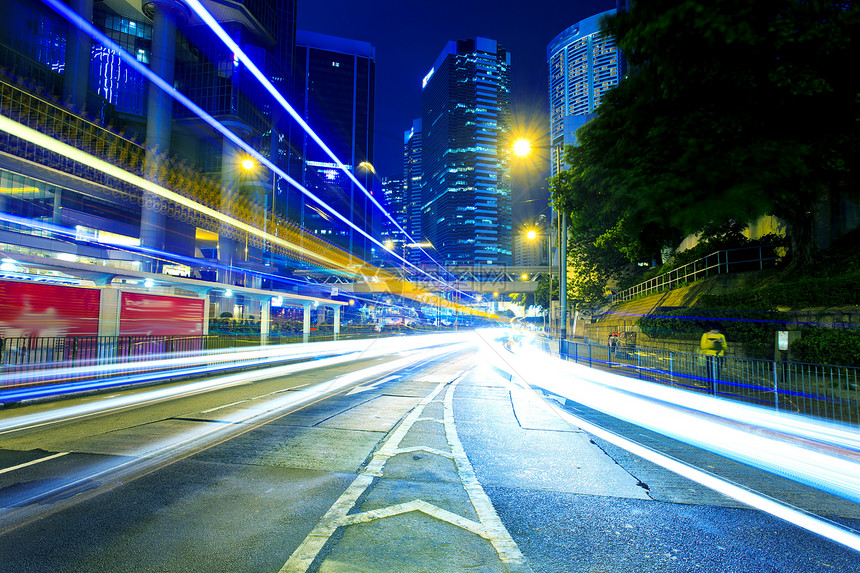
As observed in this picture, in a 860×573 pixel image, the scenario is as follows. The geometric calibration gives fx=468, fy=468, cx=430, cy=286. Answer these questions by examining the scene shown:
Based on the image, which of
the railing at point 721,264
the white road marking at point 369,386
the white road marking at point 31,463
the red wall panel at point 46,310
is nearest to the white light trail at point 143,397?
the white road marking at point 369,386

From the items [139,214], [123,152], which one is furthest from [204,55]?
[139,214]

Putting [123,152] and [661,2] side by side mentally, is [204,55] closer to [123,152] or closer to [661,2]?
[123,152]

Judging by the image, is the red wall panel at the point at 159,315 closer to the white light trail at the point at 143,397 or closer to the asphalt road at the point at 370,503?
the white light trail at the point at 143,397

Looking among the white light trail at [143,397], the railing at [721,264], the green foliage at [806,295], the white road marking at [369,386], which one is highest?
the railing at [721,264]

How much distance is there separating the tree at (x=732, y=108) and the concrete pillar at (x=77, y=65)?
6008 centimetres

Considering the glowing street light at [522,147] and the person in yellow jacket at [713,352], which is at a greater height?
the glowing street light at [522,147]

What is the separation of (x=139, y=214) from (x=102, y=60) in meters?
20.1

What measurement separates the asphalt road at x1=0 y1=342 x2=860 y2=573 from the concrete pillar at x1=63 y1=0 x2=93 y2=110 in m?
58.6

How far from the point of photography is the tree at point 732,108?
977cm

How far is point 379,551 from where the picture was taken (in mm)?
3822

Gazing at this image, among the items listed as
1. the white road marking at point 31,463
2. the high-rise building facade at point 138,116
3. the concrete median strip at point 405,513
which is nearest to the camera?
the concrete median strip at point 405,513

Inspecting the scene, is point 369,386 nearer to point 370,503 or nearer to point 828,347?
point 370,503

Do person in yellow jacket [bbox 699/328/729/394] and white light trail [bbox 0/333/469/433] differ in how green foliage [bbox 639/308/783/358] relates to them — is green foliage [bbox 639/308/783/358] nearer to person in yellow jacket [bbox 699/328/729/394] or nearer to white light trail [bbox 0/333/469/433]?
person in yellow jacket [bbox 699/328/729/394]

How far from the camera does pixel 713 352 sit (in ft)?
39.8
